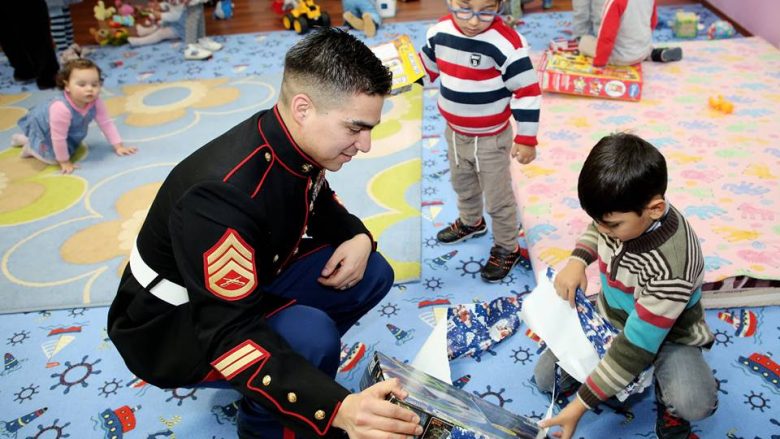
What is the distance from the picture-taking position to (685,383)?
1.18 m

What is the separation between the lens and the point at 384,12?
4.09 m

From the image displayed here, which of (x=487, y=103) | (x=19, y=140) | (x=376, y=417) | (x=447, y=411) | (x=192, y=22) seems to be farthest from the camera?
(x=192, y=22)

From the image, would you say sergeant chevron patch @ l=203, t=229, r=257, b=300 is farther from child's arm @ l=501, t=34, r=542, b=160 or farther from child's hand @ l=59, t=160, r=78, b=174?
child's hand @ l=59, t=160, r=78, b=174

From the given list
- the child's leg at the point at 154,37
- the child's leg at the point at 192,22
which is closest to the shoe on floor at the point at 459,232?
the child's leg at the point at 192,22

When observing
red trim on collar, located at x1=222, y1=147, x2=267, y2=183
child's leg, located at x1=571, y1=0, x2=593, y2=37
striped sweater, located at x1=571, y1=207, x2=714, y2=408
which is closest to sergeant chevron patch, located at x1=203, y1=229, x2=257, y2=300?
red trim on collar, located at x1=222, y1=147, x2=267, y2=183

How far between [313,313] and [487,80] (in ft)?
2.64

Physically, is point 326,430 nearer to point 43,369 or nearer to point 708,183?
point 43,369

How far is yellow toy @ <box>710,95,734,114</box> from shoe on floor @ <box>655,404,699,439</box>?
63.3 inches

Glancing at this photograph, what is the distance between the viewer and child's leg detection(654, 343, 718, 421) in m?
1.17

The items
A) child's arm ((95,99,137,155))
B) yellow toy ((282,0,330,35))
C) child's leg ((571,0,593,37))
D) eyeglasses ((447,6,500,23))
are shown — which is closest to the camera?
eyeglasses ((447,6,500,23))

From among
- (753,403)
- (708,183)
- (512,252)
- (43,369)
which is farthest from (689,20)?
(43,369)

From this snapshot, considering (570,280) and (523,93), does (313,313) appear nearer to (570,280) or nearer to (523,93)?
(570,280)

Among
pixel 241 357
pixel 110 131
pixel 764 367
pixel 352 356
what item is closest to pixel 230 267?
pixel 241 357

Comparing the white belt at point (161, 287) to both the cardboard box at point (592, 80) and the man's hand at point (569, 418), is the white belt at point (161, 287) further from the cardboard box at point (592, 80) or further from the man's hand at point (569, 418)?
the cardboard box at point (592, 80)
